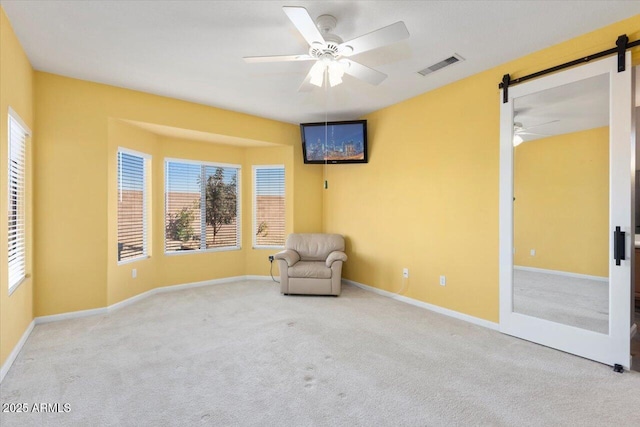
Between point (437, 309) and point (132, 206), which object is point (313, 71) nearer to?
point (437, 309)

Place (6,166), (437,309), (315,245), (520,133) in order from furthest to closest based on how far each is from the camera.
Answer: (315,245) → (437,309) → (520,133) → (6,166)

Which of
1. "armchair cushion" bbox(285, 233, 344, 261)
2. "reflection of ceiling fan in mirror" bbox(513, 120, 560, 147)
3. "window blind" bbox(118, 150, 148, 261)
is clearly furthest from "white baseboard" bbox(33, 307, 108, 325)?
"reflection of ceiling fan in mirror" bbox(513, 120, 560, 147)

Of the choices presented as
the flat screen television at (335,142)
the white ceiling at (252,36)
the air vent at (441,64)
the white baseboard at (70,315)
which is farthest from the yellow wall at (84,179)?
the air vent at (441,64)

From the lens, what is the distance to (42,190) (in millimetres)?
3408

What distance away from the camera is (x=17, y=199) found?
2.99 m

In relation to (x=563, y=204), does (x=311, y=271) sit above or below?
below

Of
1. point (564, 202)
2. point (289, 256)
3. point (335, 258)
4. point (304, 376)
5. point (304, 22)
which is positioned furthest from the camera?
point (289, 256)

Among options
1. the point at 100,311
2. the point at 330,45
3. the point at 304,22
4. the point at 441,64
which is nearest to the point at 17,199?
the point at 100,311

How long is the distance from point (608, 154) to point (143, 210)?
18.4 ft

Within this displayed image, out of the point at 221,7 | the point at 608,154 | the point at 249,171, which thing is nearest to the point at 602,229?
the point at 608,154

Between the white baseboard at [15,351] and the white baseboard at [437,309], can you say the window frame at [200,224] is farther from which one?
the white baseboard at [437,309]

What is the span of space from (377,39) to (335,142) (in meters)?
2.79

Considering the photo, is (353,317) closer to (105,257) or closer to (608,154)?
(608,154)

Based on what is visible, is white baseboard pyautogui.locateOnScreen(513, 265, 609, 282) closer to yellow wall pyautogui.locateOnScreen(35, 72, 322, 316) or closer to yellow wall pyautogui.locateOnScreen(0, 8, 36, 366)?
yellow wall pyautogui.locateOnScreen(35, 72, 322, 316)
